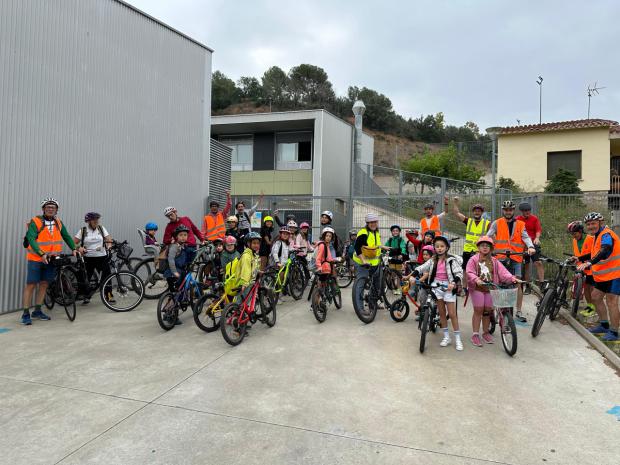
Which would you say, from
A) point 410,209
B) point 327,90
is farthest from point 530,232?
point 327,90

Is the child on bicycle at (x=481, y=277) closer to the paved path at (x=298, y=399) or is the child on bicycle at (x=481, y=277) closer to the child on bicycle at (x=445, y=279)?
the child on bicycle at (x=445, y=279)

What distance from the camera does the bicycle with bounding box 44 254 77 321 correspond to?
6676 millimetres

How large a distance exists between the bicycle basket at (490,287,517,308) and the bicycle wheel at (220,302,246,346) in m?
3.19

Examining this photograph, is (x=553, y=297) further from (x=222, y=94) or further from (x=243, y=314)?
(x=222, y=94)

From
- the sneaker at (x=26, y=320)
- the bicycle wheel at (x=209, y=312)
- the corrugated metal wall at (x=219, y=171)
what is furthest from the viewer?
the corrugated metal wall at (x=219, y=171)

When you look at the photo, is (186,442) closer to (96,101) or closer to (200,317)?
(200,317)

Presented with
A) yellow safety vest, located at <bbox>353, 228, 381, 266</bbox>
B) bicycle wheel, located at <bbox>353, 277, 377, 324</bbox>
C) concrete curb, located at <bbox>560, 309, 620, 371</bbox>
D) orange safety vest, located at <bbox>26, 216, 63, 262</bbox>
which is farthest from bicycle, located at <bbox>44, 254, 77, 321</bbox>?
concrete curb, located at <bbox>560, 309, 620, 371</bbox>

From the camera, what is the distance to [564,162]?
63.5 feet

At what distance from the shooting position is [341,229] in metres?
13.5

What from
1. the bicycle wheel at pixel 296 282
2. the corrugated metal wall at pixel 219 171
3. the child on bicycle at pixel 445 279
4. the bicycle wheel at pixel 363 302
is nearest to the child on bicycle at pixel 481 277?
the child on bicycle at pixel 445 279

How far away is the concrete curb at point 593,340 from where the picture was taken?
5.02 metres

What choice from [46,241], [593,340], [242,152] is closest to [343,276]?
[593,340]

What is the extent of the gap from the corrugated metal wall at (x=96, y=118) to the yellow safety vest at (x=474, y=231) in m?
7.26

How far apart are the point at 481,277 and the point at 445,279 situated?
45cm
